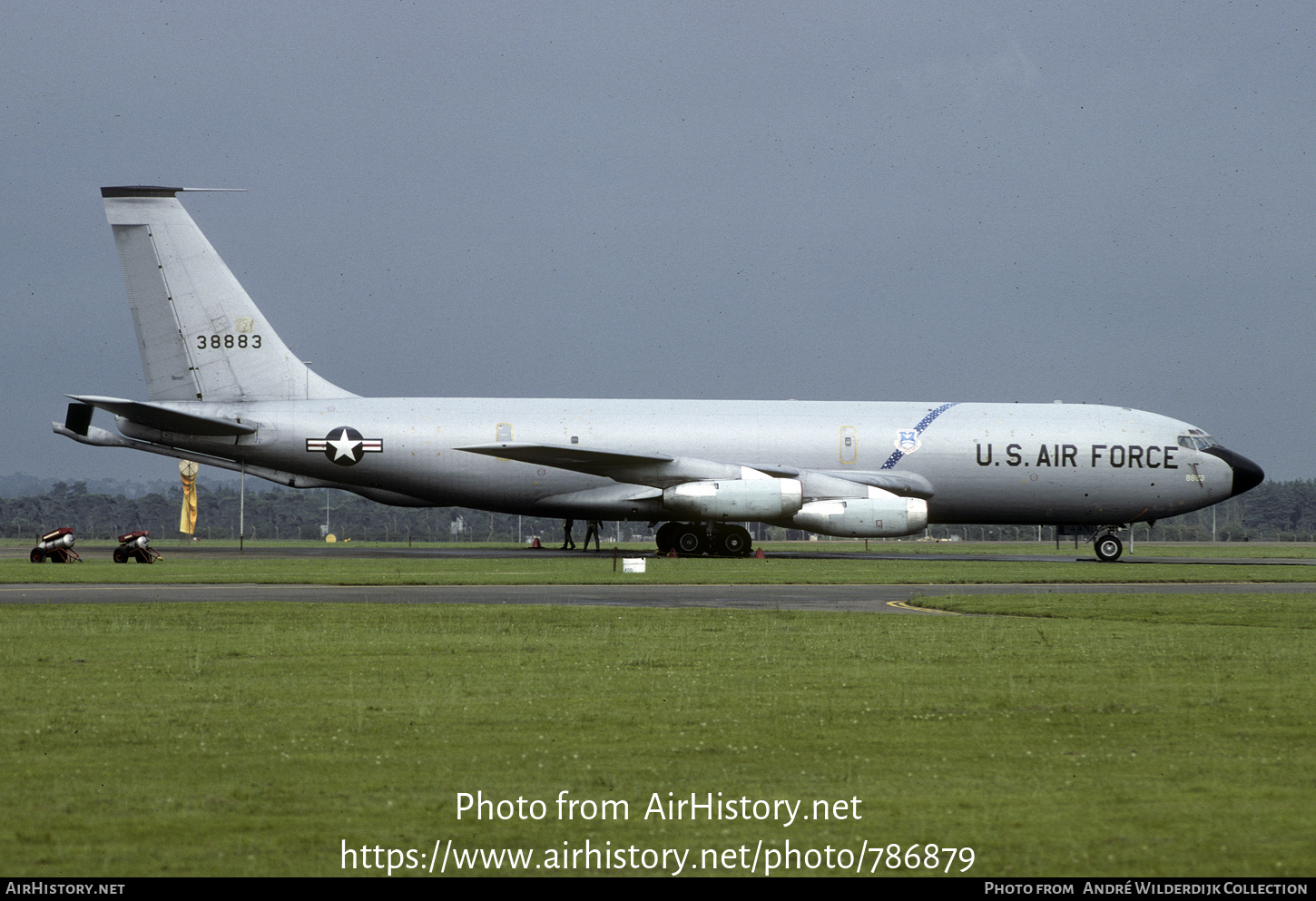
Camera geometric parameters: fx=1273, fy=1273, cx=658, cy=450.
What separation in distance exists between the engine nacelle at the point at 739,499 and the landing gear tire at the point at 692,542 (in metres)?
1.69

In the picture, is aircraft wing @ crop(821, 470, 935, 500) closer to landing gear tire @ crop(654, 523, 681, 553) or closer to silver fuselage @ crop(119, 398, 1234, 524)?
silver fuselage @ crop(119, 398, 1234, 524)

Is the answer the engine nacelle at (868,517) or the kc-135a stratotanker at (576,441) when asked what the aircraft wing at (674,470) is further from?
the engine nacelle at (868,517)

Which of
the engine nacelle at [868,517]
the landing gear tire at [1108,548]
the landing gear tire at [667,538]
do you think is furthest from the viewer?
the landing gear tire at [1108,548]

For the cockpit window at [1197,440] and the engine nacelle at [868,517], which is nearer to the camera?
the engine nacelle at [868,517]

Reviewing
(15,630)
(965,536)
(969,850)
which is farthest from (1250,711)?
(965,536)

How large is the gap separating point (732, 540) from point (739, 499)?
2.54 m

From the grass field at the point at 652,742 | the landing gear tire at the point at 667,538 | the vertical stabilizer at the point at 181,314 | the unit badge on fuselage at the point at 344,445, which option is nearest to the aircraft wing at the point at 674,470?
the landing gear tire at the point at 667,538

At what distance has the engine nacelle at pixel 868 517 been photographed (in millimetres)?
→ 36906

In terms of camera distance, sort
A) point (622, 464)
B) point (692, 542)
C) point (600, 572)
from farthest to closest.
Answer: point (692, 542), point (622, 464), point (600, 572)

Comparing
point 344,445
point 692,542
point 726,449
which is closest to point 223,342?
point 344,445

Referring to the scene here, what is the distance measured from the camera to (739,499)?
37281 millimetres

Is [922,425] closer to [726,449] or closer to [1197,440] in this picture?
[726,449]

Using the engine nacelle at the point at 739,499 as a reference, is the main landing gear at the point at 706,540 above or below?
below
